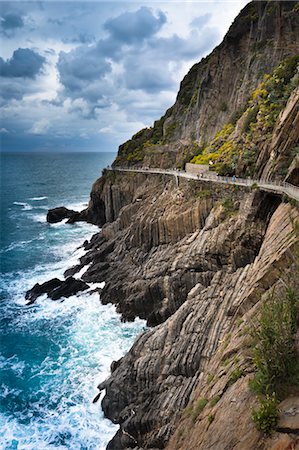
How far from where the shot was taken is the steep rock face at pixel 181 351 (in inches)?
732

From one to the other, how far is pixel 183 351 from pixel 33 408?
1259 centimetres

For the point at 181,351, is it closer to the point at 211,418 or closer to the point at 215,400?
the point at 215,400

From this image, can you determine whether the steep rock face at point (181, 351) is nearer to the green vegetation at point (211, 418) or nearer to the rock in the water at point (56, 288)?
the green vegetation at point (211, 418)

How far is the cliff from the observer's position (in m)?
13.0

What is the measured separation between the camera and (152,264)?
3641 cm

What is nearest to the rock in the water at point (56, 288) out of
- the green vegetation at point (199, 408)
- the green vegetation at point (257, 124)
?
the green vegetation at point (257, 124)

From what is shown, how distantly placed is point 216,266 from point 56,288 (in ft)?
74.0

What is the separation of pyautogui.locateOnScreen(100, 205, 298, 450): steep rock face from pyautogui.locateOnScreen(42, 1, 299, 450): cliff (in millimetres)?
80

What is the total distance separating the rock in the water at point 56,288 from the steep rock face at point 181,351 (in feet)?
56.8

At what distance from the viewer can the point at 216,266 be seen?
28.8 metres


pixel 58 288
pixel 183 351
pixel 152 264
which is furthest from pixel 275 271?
pixel 58 288

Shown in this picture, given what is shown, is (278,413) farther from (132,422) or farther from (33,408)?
(33,408)

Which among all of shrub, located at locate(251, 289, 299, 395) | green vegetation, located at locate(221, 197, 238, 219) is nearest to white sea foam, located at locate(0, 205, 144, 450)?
green vegetation, located at locate(221, 197, 238, 219)

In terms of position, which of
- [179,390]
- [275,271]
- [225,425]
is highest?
[275,271]
